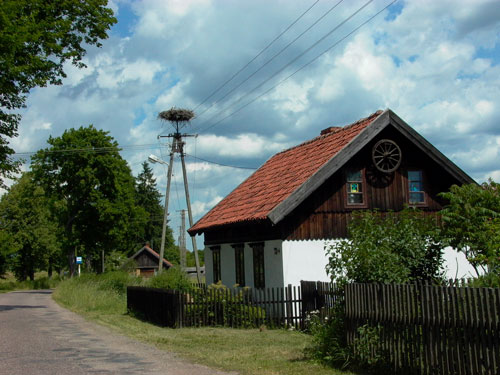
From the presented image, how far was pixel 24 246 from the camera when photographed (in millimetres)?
72000

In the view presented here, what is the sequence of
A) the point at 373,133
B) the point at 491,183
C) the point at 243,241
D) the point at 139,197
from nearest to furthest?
the point at 491,183 → the point at 373,133 → the point at 243,241 → the point at 139,197

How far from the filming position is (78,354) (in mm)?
12375

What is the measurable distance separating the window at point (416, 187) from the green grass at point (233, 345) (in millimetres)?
7341

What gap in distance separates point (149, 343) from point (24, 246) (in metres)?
63.1

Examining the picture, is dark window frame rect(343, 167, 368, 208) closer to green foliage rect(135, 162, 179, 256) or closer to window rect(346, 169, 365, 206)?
window rect(346, 169, 365, 206)

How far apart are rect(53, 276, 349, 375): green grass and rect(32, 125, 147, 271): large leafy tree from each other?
3282 centimetres

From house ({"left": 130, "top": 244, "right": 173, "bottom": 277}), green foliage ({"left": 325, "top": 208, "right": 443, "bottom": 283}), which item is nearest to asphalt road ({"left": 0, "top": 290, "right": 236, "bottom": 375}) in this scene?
green foliage ({"left": 325, "top": 208, "right": 443, "bottom": 283})

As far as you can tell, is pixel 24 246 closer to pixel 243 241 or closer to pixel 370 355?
pixel 243 241

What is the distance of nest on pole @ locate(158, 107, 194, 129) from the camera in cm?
3422

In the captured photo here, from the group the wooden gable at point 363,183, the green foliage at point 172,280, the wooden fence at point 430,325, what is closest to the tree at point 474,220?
the wooden fence at point 430,325

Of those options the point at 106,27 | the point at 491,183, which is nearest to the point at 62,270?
the point at 106,27

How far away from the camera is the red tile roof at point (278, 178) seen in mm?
19750

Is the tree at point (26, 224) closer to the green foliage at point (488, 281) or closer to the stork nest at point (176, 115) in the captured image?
the stork nest at point (176, 115)

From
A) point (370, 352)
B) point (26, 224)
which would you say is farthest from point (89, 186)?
point (370, 352)
